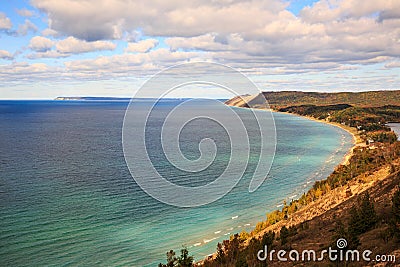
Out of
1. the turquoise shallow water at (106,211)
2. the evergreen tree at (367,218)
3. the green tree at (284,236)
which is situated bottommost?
the turquoise shallow water at (106,211)

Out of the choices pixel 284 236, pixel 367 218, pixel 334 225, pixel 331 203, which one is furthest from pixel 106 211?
pixel 367 218

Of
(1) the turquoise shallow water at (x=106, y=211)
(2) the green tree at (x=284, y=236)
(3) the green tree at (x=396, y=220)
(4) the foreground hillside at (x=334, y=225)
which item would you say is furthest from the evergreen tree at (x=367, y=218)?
(1) the turquoise shallow water at (x=106, y=211)

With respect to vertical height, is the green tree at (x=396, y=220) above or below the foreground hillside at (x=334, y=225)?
above

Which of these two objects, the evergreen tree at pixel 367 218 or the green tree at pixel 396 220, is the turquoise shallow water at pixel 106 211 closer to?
the evergreen tree at pixel 367 218

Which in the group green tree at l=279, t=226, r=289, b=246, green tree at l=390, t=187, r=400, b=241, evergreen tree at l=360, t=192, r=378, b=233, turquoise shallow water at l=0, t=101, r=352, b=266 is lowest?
turquoise shallow water at l=0, t=101, r=352, b=266

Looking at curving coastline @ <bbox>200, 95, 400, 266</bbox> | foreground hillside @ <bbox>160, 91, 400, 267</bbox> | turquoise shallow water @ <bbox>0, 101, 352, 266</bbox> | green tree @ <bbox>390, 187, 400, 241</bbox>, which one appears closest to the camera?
green tree @ <bbox>390, 187, 400, 241</bbox>

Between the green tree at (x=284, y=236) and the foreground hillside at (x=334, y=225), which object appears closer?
the foreground hillside at (x=334, y=225)

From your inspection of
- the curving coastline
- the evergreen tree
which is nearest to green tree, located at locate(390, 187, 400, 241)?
the evergreen tree

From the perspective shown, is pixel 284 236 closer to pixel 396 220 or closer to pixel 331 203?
pixel 396 220

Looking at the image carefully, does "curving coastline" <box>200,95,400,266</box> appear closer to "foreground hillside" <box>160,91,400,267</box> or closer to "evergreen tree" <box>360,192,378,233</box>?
"foreground hillside" <box>160,91,400,267</box>

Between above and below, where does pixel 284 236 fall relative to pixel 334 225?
below

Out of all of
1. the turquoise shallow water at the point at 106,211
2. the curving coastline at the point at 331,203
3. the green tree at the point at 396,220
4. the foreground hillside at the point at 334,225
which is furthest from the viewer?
the curving coastline at the point at 331,203

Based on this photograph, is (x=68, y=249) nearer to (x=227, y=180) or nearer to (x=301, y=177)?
(x=227, y=180)
